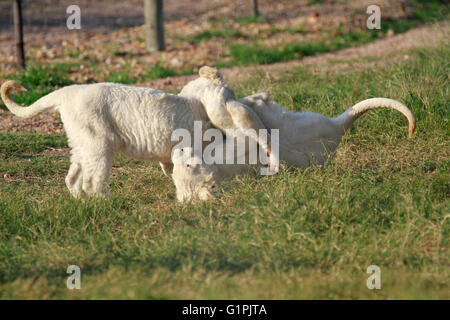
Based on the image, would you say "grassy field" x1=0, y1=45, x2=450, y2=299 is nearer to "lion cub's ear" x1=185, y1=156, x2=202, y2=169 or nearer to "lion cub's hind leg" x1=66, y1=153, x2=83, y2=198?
"lion cub's hind leg" x1=66, y1=153, x2=83, y2=198

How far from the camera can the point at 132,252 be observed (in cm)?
405

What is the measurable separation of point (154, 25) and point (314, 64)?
2.68 m

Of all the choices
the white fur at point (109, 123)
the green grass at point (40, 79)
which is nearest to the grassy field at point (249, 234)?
the white fur at point (109, 123)

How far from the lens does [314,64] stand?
9.26 metres

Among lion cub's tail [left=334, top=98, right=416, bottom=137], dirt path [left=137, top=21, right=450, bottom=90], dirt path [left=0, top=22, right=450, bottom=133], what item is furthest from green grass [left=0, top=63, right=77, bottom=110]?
lion cub's tail [left=334, top=98, right=416, bottom=137]

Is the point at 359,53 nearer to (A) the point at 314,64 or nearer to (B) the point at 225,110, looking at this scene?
(A) the point at 314,64

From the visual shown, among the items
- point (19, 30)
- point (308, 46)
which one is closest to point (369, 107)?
point (308, 46)

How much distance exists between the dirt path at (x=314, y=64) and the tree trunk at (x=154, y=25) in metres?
1.51

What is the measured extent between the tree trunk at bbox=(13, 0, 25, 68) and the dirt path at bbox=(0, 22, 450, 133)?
1.69 m

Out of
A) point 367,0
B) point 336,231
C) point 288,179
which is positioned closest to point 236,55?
point 367,0

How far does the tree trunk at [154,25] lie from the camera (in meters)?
10.2

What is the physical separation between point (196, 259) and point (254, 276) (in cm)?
38

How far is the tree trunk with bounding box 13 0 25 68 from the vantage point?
8.65m

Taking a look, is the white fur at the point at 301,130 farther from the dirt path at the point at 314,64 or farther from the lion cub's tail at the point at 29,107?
the dirt path at the point at 314,64
